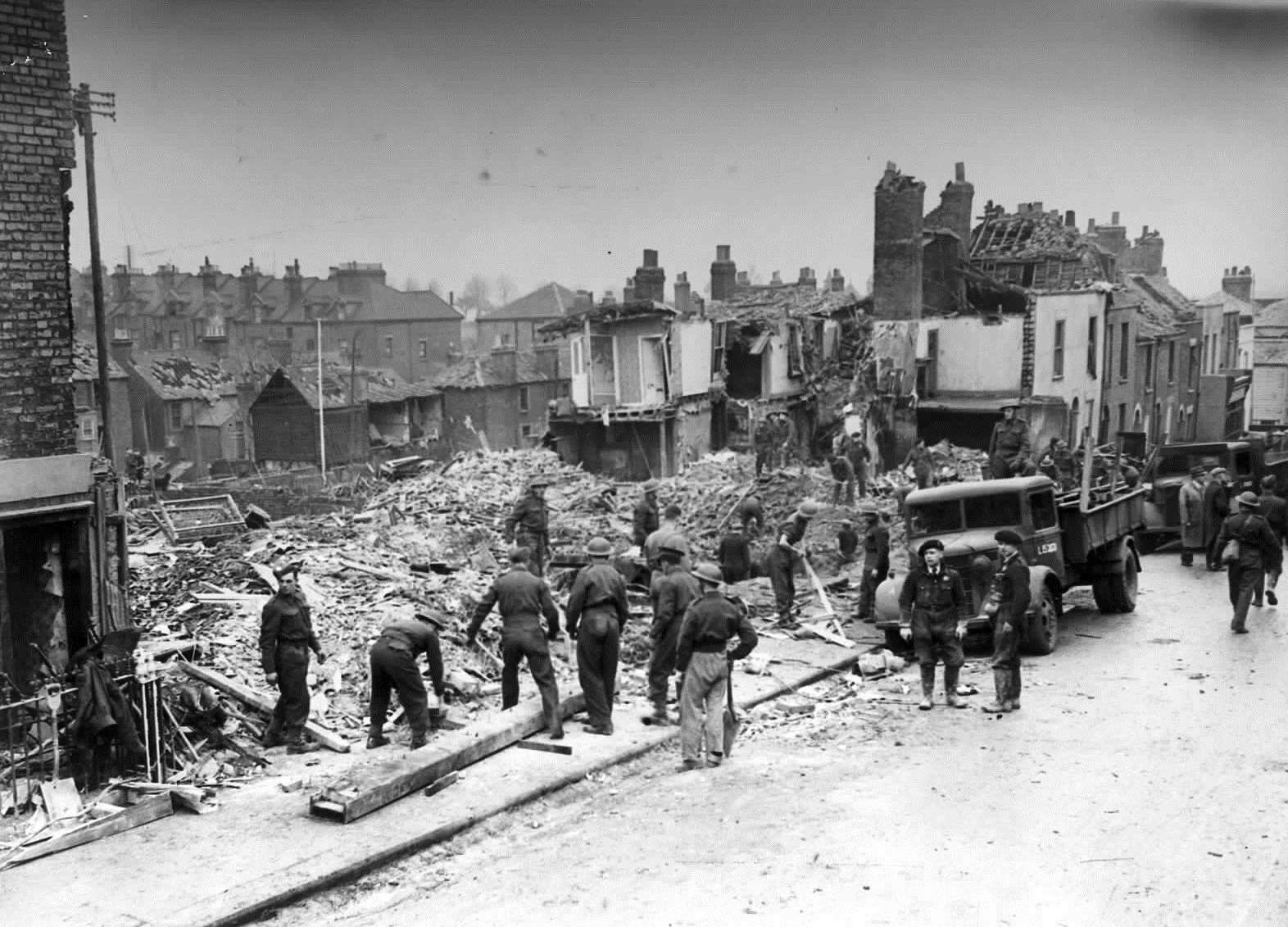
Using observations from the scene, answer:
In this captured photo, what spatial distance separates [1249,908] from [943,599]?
4902mm

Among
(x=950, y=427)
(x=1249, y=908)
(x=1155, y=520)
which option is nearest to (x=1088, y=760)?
(x=1249, y=908)

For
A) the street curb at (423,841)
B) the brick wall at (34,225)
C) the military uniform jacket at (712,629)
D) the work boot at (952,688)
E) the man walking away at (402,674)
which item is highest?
the brick wall at (34,225)

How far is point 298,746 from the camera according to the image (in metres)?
10.8

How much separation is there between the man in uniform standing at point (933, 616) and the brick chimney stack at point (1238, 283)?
44.6m

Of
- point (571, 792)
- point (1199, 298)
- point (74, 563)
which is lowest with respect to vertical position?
point (571, 792)

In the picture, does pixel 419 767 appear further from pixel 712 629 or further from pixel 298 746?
pixel 712 629

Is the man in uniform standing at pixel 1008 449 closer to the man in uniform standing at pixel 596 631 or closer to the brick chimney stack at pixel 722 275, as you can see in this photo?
the man in uniform standing at pixel 596 631

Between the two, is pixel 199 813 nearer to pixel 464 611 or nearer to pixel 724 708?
pixel 724 708

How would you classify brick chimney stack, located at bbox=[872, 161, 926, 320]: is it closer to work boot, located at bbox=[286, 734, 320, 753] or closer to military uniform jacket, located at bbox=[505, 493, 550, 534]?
military uniform jacket, located at bbox=[505, 493, 550, 534]

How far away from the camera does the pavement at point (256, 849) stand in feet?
24.9

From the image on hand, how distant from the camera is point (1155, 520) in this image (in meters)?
21.3

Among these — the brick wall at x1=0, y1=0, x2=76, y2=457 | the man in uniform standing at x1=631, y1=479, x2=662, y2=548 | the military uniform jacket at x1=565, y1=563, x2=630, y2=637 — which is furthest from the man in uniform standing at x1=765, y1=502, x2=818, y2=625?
the brick wall at x1=0, y1=0, x2=76, y2=457

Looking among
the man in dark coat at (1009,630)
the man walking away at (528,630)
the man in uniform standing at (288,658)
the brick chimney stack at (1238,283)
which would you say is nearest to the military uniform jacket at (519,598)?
the man walking away at (528,630)

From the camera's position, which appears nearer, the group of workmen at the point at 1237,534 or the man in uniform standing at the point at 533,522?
the group of workmen at the point at 1237,534
